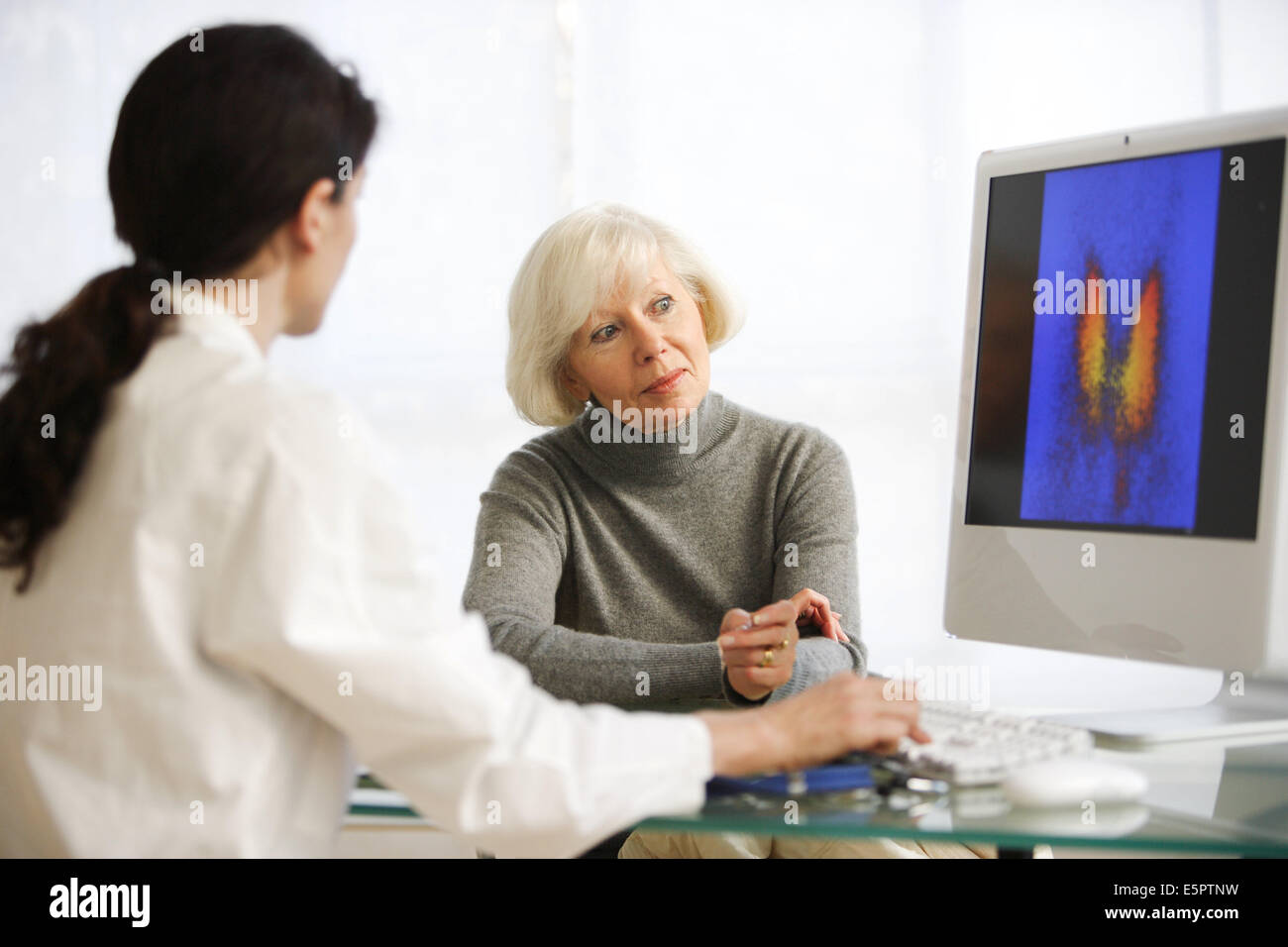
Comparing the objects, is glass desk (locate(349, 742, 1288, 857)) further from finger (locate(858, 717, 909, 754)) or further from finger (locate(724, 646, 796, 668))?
finger (locate(724, 646, 796, 668))

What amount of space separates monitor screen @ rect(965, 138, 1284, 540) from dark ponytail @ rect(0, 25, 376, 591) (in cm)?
82

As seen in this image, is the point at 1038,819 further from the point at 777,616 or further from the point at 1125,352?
the point at 1125,352

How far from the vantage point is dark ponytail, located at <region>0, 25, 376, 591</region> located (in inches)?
36.4

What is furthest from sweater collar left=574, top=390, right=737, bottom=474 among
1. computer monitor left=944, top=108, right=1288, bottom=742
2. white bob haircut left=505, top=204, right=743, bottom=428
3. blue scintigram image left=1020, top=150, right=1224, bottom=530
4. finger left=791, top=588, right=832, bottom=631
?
blue scintigram image left=1020, top=150, right=1224, bottom=530

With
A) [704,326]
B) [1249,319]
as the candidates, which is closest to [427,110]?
[704,326]

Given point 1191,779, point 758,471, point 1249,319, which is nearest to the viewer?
point 1191,779

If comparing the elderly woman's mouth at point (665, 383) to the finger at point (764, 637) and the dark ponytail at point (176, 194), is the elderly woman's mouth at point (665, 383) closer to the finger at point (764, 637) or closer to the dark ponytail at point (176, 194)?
the finger at point (764, 637)

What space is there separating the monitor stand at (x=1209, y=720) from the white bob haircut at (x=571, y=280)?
88 cm

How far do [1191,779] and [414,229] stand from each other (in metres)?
3.37

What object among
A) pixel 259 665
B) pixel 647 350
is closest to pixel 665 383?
pixel 647 350

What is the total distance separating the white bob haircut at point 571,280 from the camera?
1.78m

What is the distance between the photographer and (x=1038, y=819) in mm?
927
